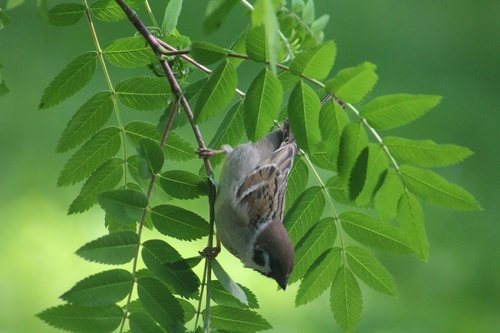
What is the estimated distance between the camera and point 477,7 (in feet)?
18.3

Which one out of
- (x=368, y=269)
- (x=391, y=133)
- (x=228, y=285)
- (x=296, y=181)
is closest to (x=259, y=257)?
(x=296, y=181)

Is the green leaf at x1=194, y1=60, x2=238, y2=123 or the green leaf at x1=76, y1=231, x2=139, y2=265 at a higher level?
the green leaf at x1=194, y1=60, x2=238, y2=123

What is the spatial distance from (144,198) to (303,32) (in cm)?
70

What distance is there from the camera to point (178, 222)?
5.13 ft

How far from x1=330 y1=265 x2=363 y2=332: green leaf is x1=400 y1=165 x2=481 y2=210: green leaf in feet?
0.97

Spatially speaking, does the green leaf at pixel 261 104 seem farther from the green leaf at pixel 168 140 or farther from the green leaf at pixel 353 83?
the green leaf at pixel 168 140

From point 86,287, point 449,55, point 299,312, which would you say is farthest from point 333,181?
point 449,55

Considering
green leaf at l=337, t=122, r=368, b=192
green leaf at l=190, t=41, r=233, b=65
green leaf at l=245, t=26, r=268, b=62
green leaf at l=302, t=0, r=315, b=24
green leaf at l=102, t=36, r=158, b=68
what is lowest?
green leaf at l=337, t=122, r=368, b=192

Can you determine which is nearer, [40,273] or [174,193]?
[174,193]

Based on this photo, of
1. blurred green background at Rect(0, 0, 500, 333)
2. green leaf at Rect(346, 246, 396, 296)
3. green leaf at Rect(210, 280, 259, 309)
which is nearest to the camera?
green leaf at Rect(210, 280, 259, 309)

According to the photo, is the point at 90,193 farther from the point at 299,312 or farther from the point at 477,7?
the point at 477,7

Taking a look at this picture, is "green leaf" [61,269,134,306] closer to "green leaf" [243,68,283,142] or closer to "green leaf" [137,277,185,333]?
"green leaf" [137,277,185,333]

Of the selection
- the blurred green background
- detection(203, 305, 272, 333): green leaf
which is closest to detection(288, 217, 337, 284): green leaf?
detection(203, 305, 272, 333): green leaf

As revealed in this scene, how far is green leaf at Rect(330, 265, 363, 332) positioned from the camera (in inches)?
63.5
